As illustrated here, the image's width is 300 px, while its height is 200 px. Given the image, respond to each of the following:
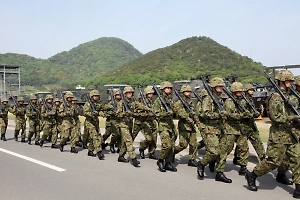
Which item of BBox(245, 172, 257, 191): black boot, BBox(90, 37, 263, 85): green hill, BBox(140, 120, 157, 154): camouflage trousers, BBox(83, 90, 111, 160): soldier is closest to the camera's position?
BBox(245, 172, 257, 191): black boot

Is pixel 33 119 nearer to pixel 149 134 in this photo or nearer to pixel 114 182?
pixel 149 134

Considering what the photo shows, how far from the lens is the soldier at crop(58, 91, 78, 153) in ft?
31.1

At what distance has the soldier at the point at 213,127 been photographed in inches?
234

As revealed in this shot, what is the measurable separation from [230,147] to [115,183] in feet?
7.23

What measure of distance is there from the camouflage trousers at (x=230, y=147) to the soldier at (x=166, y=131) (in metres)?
1.16

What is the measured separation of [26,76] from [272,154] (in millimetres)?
91965

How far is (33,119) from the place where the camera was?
1137 cm

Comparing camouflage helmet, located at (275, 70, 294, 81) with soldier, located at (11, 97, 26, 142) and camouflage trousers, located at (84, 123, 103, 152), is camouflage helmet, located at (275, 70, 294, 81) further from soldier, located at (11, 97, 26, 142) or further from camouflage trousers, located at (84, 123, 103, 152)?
soldier, located at (11, 97, 26, 142)

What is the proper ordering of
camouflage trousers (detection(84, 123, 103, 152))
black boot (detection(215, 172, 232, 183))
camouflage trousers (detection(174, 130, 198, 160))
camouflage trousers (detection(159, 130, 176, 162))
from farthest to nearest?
camouflage trousers (detection(84, 123, 103, 152)), camouflage trousers (detection(174, 130, 198, 160)), camouflage trousers (detection(159, 130, 176, 162)), black boot (detection(215, 172, 232, 183))

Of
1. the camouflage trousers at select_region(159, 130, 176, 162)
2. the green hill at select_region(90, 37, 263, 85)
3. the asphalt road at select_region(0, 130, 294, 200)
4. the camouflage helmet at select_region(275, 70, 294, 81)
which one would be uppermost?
the green hill at select_region(90, 37, 263, 85)

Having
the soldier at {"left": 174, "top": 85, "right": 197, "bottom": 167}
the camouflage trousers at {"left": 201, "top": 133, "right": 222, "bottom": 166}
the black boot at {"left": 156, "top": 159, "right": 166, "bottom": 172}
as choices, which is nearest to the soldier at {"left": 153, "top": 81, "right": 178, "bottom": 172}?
the black boot at {"left": 156, "top": 159, "right": 166, "bottom": 172}

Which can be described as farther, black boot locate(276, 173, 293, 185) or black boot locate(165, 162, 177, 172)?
black boot locate(165, 162, 177, 172)

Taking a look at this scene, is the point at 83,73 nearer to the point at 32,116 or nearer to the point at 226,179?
the point at 32,116

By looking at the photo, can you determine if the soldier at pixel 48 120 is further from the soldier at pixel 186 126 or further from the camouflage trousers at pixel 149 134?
the soldier at pixel 186 126
